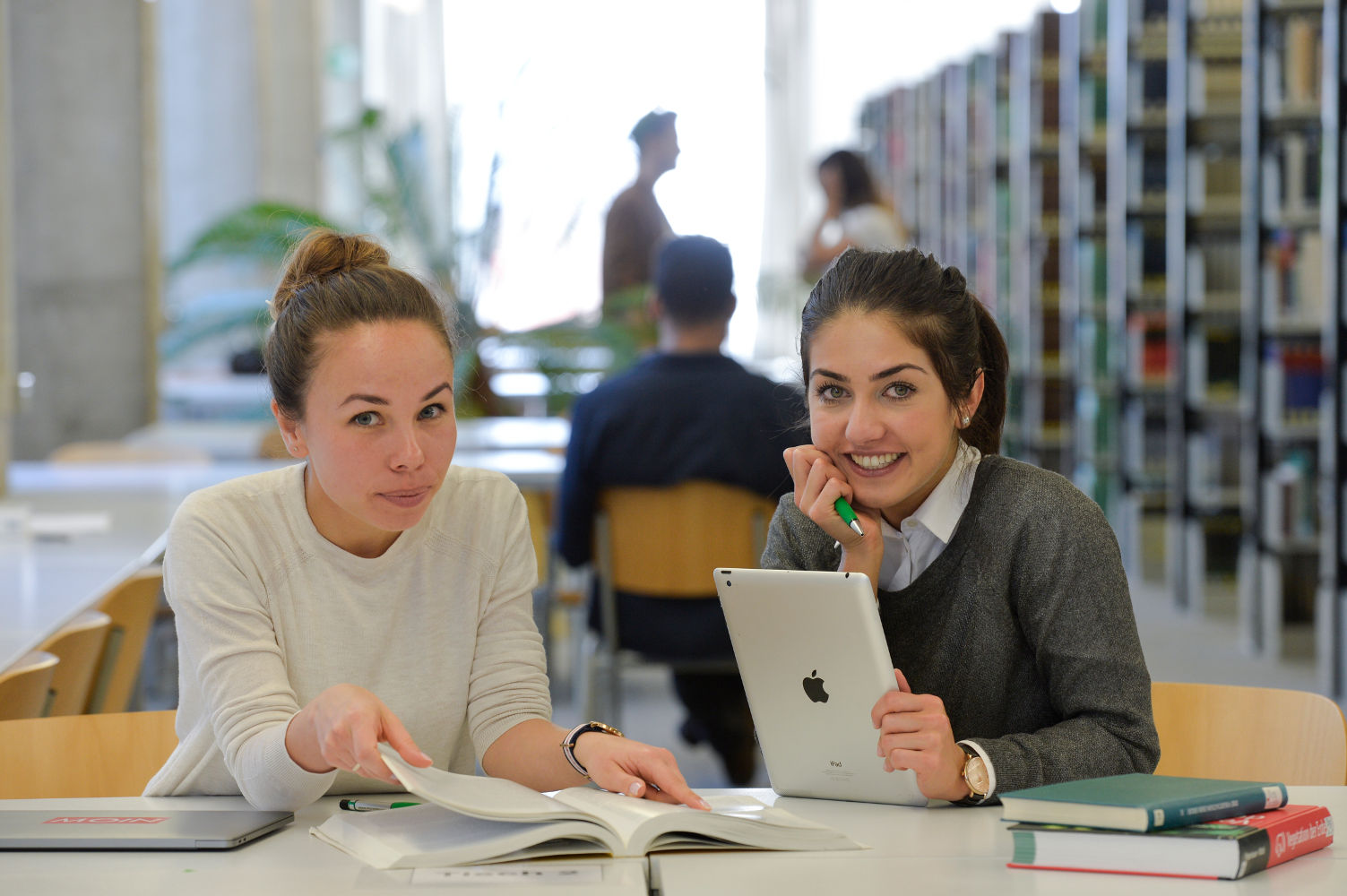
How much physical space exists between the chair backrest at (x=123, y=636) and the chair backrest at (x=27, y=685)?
0.95 feet

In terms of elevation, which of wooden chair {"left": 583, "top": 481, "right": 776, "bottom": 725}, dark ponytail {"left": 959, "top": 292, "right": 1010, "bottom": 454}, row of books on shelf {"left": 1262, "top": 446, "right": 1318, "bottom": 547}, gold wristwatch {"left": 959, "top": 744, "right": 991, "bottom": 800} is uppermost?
dark ponytail {"left": 959, "top": 292, "right": 1010, "bottom": 454}

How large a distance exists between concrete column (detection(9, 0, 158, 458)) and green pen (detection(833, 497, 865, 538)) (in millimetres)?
4391

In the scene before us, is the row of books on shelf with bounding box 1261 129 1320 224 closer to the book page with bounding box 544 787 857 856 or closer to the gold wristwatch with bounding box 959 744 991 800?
the gold wristwatch with bounding box 959 744 991 800

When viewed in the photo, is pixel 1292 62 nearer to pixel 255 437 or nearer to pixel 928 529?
pixel 255 437

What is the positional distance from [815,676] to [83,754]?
2.56ft

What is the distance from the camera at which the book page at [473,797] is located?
104cm

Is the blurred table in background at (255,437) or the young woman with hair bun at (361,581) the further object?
the blurred table in background at (255,437)

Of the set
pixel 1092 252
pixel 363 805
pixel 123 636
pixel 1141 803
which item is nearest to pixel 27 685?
pixel 123 636

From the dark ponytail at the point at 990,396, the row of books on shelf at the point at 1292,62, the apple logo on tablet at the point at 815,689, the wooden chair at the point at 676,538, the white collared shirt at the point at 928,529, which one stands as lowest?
the wooden chair at the point at 676,538

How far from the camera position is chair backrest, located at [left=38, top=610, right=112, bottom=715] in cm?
183

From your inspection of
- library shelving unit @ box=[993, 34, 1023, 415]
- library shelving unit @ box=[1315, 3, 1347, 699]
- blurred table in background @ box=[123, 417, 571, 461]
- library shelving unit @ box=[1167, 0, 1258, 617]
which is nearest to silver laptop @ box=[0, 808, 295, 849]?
blurred table in background @ box=[123, 417, 571, 461]

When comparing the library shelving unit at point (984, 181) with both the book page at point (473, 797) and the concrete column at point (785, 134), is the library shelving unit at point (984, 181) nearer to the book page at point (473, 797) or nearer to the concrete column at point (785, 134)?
the concrete column at point (785, 134)

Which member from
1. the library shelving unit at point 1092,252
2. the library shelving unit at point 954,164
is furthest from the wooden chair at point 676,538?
the library shelving unit at point 954,164

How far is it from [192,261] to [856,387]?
5248 millimetres
